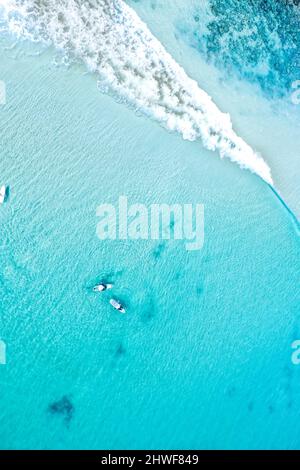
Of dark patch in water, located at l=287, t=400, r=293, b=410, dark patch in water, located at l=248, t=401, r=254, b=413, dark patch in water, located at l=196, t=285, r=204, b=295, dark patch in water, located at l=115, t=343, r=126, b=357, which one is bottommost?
dark patch in water, located at l=115, t=343, r=126, b=357

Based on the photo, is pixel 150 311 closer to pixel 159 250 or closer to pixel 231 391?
pixel 159 250

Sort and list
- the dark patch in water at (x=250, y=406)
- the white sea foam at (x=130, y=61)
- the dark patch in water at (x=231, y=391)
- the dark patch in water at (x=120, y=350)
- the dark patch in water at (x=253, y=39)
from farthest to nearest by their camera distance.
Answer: the dark patch in water at (x=250, y=406) < the dark patch in water at (x=231, y=391) < the dark patch in water at (x=120, y=350) < the dark patch in water at (x=253, y=39) < the white sea foam at (x=130, y=61)

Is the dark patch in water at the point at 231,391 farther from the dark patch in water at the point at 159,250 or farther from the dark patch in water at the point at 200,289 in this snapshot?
the dark patch in water at the point at 159,250

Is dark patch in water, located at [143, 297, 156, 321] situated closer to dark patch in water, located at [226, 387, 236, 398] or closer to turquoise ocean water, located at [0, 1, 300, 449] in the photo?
turquoise ocean water, located at [0, 1, 300, 449]

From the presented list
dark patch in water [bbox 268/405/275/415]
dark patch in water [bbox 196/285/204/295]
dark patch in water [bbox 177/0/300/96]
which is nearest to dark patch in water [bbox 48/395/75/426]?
dark patch in water [bbox 196/285/204/295]

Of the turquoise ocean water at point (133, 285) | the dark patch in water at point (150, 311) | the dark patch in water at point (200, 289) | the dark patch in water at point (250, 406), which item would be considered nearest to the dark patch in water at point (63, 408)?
the turquoise ocean water at point (133, 285)
